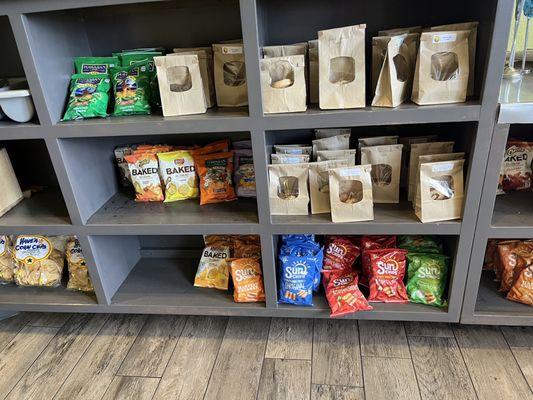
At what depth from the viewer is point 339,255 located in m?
1.61

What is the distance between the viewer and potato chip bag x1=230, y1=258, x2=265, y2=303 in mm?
1583

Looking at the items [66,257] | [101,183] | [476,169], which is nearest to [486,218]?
[476,169]

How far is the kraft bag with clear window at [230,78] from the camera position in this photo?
1.38 meters

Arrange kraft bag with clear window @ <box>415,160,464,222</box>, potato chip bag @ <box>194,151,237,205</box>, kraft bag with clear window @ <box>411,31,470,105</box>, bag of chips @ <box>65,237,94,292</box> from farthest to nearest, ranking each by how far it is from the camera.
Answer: bag of chips @ <box>65,237,94,292</box> < potato chip bag @ <box>194,151,237,205</box> < kraft bag with clear window @ <box>415,160,464,222</box> < kraft bag with clear window @ <box>411,31,470,105</box>

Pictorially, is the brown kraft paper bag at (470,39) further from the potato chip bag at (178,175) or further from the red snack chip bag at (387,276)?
the potato chip bag at (178,175)

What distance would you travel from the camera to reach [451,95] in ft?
3.99

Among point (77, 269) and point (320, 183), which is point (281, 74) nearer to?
point (320, 183)

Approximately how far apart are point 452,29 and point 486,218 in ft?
1.89

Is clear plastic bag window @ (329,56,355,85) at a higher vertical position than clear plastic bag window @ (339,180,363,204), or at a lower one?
higher

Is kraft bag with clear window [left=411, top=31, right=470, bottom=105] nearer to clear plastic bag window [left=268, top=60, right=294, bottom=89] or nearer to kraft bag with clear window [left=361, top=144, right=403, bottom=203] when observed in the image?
kraft bag with clear window [left=361, top=144, right=403, bottom=203]

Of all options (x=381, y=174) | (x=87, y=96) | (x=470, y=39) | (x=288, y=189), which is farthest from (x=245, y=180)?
(x=470, y=39)

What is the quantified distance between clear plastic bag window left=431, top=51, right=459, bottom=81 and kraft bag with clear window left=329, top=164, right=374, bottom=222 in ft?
1.09

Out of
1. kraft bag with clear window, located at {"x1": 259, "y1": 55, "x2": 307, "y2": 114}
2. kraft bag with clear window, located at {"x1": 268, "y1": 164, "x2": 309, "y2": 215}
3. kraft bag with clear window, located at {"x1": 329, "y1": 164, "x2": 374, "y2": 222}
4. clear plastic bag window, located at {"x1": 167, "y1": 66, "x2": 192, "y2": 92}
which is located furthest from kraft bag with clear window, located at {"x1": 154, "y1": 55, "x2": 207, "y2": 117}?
kraft bag with clear window, located at {"x1": 329, "y1": 164, "x2": 374, "y2": 222}

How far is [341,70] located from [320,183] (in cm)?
37
